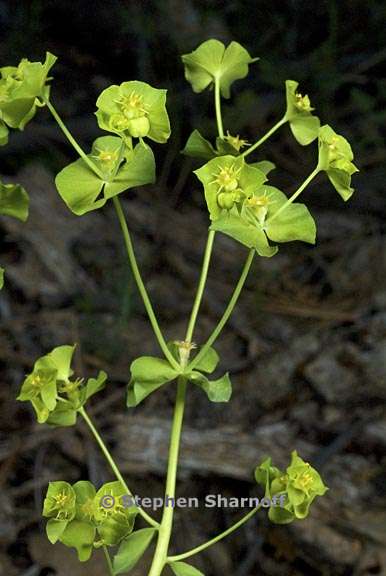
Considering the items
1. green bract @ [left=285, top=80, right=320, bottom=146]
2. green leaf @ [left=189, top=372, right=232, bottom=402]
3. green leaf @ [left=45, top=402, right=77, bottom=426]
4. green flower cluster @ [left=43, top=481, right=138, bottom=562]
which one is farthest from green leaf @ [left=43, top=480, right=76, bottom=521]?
green bract @ [left=285, top=80, right=320, bottom=146]

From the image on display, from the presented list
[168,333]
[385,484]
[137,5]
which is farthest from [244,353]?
[137,5]

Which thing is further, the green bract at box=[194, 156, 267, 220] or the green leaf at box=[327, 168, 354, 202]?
the green leaf at box=[327, 168, 354, 202]

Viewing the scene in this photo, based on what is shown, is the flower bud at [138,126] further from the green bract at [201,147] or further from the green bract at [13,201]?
the green bract at [13,201]

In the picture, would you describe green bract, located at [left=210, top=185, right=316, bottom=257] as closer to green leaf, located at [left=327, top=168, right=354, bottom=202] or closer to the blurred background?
green leaf, located at [left=327, top=168, right=354, bottom=202]

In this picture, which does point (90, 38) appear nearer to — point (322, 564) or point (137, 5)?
point (137, 5)

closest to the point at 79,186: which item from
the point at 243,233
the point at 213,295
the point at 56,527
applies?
the point at 243,233

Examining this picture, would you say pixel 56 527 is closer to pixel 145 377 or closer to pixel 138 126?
pixel 145 377
